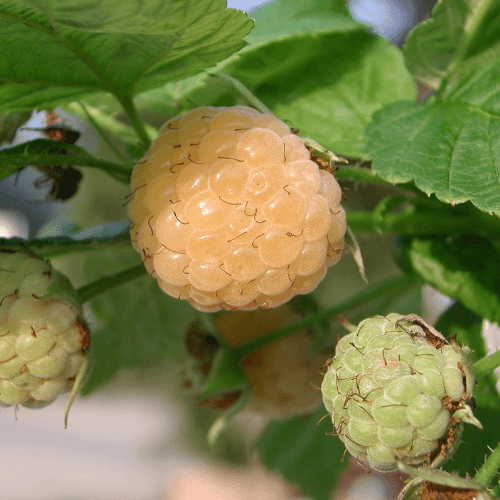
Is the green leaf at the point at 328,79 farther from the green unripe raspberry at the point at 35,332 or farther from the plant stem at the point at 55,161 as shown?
the green unripe raspberry at the point at 35,332

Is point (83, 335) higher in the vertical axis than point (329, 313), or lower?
higher

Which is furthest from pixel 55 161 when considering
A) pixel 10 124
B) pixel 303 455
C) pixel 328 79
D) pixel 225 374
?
pixel 303 455

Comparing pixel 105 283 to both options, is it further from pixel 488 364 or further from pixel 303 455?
pixel 303 455

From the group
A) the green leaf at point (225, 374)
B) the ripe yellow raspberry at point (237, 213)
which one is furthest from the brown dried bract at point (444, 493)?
the green leaf at point (225, 374)

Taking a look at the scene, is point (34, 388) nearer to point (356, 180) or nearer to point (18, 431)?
point (356, 180)

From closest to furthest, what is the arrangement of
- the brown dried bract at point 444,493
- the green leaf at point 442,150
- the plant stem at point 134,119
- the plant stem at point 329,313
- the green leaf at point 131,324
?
1. the brown dried bract at point 444,493
2. the green leaf at point 442,150
3. the plant stem at point 134,119
4. the plant stem at point 329,313
5. the green leaf at point 131,324

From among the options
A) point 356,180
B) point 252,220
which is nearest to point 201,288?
point 252,220

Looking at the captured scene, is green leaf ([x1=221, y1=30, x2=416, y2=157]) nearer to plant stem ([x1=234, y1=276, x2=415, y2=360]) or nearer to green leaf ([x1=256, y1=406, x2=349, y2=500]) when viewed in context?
plant stem ([x1=234, y1=276, x2=415, y2=360])
